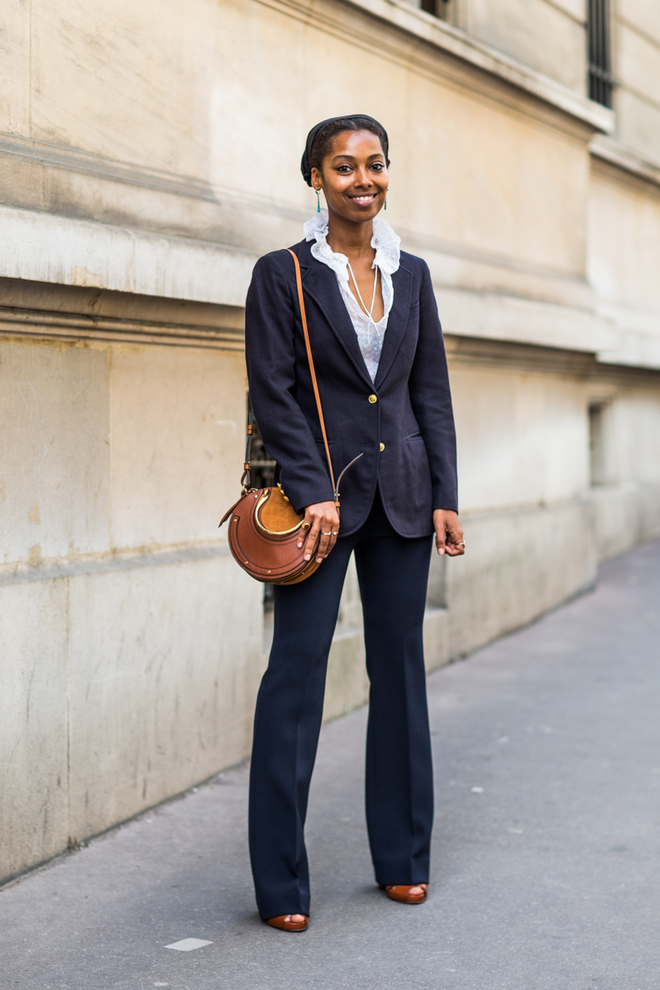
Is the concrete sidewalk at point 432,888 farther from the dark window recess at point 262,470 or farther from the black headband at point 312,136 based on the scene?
the black headband at point 312,136

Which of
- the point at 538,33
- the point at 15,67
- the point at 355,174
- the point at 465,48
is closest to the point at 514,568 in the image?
the point at 465,48

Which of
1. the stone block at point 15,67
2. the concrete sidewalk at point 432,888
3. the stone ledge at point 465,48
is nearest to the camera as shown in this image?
the concrete sidewalk at point 432,888

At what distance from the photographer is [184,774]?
4.49 m

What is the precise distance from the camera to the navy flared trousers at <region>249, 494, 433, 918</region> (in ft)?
11.0

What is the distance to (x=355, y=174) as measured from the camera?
329cm

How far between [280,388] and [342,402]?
0.19 m

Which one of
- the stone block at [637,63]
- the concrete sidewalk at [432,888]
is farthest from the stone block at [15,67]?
the stone block at [637,63]

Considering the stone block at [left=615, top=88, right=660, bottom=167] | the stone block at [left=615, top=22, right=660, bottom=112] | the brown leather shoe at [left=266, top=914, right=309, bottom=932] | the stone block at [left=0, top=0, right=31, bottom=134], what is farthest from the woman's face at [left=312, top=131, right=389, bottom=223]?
the stone block at [left=615, top=22, right=660, bottom=112]

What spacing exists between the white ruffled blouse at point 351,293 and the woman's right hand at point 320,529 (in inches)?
15.9

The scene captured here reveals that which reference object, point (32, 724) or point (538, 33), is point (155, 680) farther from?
point (538, 33)

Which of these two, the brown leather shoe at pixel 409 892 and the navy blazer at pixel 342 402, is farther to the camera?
the brown leather shoe at pixel 409 892

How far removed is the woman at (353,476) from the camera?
10.8 feet

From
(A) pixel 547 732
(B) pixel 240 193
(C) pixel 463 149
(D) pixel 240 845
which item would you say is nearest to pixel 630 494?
(C) pixel 463 149

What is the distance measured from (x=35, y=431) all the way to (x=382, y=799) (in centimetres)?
153
